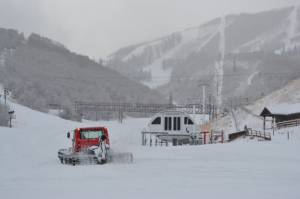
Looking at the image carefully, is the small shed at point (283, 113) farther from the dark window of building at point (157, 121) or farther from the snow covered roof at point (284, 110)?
A: the dark window of building at point (157, 121)

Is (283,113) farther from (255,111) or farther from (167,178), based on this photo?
(167,178)

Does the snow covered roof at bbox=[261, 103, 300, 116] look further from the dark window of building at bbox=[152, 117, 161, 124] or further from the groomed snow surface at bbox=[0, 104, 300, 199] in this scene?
the groomed snow surface at bbox=[0, 104, 300, 199]

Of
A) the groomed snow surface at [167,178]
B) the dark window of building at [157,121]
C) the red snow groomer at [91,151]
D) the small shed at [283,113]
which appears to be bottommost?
the groomed snow surface at [167,178]

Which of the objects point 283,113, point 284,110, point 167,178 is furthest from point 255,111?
point 167,178

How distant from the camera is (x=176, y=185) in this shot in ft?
59.8

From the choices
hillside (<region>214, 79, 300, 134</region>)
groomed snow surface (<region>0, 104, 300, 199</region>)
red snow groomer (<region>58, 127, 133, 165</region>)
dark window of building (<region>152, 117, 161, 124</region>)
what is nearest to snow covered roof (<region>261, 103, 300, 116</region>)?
hillside (<region>214, 79, 300, 134</region>)

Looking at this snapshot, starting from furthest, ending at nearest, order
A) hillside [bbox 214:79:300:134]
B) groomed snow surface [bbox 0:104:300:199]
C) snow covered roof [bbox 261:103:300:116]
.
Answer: hillside [bbox 214:79:300:134], snow covered roof [bbox 261:103:300:116], groomed snow surface [bbox 0:104:300:199]

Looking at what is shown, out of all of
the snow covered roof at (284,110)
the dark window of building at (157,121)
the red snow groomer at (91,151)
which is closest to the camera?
the red snow groomer at (91,151)

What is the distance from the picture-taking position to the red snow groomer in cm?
2700

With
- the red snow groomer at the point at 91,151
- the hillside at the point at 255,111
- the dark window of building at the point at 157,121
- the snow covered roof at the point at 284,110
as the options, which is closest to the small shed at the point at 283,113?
the snow covered roof at the point at 284,110

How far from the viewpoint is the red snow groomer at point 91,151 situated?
2700cm

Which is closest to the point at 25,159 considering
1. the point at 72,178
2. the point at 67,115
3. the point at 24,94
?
the point at 72,178

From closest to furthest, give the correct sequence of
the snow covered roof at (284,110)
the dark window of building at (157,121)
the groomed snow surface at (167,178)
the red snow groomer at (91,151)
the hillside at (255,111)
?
1. the groomed snow surface at (167,178)
2. the red snow groomer at (91,151)
3. the dark window of building at (157,121)
4. the snow covered roof at (284,110)
5. the hillside at (255,111)

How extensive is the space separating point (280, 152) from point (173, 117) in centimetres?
2399
